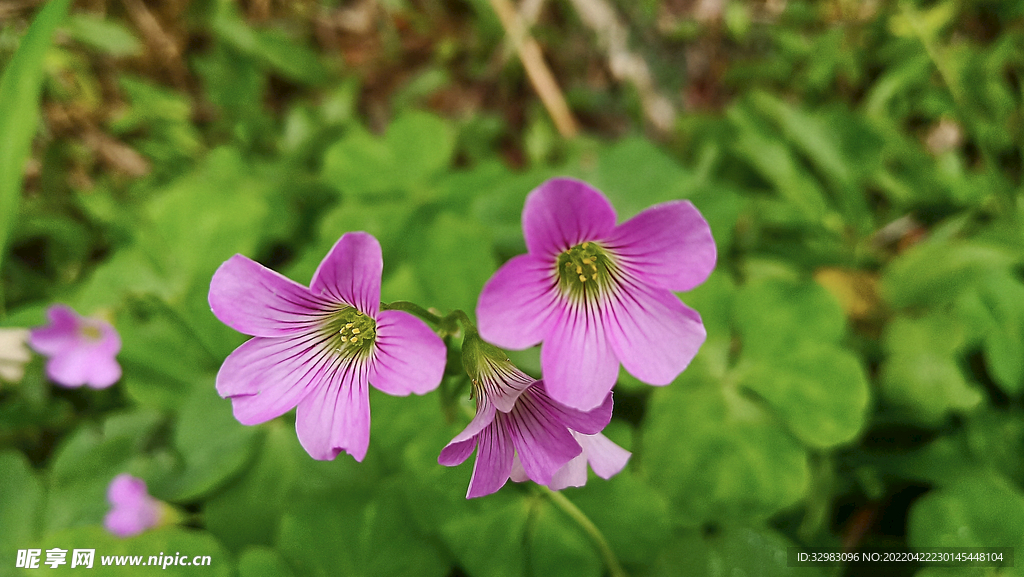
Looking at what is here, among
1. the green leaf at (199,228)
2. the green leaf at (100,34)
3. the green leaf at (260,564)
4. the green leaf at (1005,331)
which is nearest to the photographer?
the green leaf at (260,564)

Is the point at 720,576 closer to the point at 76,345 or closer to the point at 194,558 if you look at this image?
the point at 194,558

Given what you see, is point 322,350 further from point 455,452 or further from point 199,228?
point 199,228

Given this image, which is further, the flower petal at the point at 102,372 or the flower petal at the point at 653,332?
the flower petal at the point at 102,372

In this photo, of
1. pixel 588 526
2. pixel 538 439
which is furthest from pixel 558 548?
pixel 538 439

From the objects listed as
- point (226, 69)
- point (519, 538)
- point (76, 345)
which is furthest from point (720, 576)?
point (226, 69)

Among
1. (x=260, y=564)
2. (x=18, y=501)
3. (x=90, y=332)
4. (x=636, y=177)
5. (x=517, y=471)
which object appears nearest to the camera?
(x=517, y=471)

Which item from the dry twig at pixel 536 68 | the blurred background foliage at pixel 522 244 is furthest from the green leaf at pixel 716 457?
the dry twig at pixel 536 68

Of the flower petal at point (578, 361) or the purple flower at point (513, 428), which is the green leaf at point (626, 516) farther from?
the flower petal at point (578, 361)
